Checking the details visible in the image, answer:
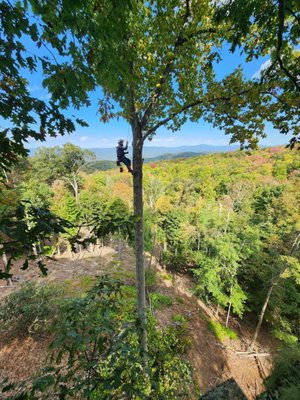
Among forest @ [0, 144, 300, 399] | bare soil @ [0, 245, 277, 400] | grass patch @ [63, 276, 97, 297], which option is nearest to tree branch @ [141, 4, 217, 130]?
forest @ [0, 144, 300, 399]

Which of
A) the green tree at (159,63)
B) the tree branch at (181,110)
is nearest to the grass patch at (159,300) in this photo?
the green tree at (159,63)

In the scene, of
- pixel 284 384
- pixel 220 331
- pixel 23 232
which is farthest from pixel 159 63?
pixel 220 331

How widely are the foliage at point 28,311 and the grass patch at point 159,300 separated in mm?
6731

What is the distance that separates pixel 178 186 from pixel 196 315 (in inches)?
1099

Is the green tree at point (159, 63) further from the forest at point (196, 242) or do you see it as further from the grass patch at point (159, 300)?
the grass patch at point (159, 300)

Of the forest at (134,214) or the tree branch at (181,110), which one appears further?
the tree branch at (181,110)

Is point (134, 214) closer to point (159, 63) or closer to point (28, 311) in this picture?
point (159, 63)

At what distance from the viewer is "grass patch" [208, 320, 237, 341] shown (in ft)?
42.6

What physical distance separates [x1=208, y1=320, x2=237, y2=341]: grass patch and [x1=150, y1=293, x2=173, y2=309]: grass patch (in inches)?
113

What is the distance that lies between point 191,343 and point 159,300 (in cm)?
345

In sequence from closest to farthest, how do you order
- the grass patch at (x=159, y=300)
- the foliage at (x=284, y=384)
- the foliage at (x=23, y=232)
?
the foliage at (x=23, y=232) < the foliage at (x=284, y=384) < the grass patch at (x=159, y=300)

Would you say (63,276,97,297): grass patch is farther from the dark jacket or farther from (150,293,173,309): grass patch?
the dark jacket

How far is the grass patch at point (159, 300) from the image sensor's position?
1347 cm

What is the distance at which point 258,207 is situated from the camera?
28.1 meters
